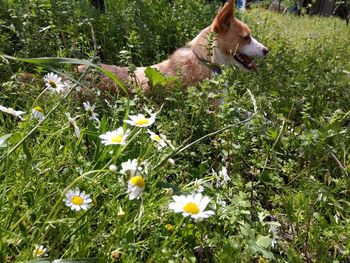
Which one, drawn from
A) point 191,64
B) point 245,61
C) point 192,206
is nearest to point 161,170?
point 192,206

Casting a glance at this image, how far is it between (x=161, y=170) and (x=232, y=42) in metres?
2.29

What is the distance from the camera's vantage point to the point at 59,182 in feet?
4.62

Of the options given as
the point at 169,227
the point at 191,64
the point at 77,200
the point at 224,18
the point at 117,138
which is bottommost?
the point at 191,64

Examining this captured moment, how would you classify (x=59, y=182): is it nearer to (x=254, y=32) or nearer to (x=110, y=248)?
(x=110, y=248)

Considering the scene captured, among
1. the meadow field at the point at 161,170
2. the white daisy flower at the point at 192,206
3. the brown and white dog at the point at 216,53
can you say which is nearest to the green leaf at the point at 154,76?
the meadow field at the point at 161,170

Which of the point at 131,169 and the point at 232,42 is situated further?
the point at 232,42

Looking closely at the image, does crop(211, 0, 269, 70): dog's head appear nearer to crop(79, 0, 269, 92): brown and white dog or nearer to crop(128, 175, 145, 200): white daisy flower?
crop(79, 0, 269, 92): brown and white dog

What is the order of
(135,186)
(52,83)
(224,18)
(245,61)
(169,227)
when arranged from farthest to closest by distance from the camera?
1. (245,61)
2. (224,18)
3. (52,83)
4. (169,227)
5. (135,186)

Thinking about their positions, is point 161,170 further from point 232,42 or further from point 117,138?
point 232,42

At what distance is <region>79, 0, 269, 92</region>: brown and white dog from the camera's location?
3293 millimetres

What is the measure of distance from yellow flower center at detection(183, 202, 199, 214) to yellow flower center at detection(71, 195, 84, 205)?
30 cm

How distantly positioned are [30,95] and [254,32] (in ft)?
13.0

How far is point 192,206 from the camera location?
3.46ft

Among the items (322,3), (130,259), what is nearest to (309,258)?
(130,259)
